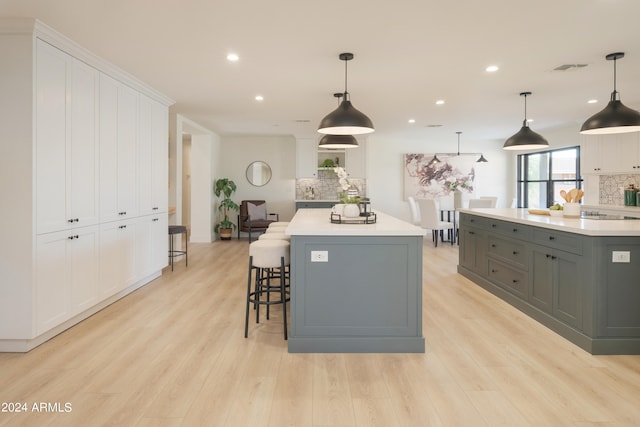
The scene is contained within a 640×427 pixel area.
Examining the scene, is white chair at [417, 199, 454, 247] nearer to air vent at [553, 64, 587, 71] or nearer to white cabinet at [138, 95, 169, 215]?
air vent at [553, 64, 587, 71]

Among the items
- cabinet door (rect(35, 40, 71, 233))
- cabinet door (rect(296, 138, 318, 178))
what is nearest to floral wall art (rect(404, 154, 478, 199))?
cabinet door (rect(296, 138, 318, 178))

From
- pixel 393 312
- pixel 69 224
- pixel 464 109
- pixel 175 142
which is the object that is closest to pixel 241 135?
pixel 175 142

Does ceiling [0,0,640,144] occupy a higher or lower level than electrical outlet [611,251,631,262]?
higher

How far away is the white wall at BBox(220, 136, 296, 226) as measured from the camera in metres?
9.51

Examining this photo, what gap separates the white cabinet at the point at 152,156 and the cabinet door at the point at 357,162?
4773mm

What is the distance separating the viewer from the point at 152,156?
507 centimetres

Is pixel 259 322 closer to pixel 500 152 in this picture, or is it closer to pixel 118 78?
pixel 118 78

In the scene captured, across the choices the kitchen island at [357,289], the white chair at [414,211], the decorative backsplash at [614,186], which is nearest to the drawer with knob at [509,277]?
the kitchen island at [357,289]

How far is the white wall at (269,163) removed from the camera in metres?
9.51

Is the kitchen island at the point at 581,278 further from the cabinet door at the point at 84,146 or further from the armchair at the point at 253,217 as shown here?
the armchair at the point at 253,217

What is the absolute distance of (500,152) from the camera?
32.9 feet

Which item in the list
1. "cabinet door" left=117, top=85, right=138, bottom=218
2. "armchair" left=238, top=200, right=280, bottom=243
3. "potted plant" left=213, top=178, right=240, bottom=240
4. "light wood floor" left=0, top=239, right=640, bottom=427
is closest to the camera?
"light wood floor" left=0, top=239, right=640, bottom=427

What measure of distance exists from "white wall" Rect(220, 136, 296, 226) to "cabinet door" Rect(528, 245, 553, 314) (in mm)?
6323

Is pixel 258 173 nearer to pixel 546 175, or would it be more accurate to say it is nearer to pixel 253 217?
pixel 253 217
